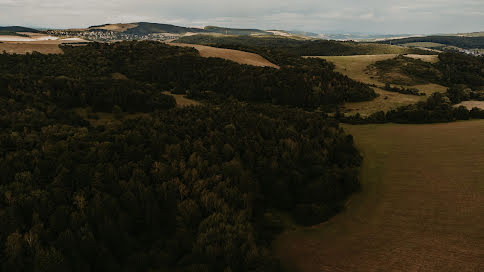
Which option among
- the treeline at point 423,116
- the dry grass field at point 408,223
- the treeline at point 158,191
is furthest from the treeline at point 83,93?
the treeline at point 423,116

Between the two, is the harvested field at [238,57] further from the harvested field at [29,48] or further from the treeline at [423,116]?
the treeline at [423,116]

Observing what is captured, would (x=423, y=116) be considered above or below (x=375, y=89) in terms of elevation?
below

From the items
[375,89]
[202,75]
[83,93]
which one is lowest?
[83,93]

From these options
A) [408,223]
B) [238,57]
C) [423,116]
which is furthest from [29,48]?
[423,116]

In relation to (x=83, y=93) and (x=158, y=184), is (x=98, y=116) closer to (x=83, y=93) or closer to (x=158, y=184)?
(x=83, y=93)

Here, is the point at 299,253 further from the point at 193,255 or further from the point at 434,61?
the point at 434,61

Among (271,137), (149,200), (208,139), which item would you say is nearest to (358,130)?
(271,137)
